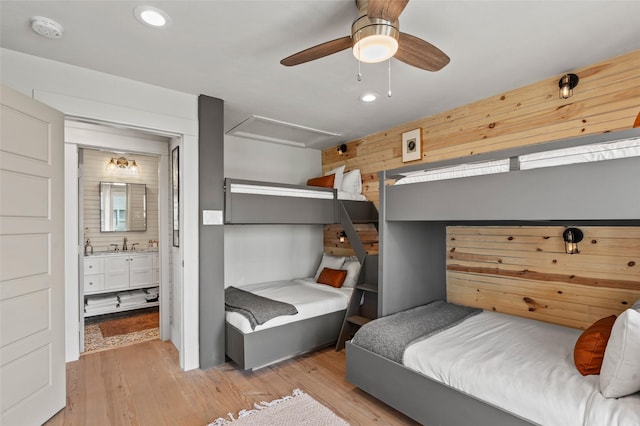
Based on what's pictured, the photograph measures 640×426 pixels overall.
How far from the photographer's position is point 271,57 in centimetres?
230

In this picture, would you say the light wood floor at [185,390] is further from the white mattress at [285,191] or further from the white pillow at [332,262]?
the white mattress at [285,191]

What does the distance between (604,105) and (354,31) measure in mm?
2135

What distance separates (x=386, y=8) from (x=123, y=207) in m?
5.05

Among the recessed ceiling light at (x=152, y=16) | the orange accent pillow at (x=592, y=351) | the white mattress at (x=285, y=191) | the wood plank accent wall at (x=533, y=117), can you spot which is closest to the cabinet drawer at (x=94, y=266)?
the white mattress at (x=285, y=191)

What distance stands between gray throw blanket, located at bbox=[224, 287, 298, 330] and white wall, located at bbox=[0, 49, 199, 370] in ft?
1.29

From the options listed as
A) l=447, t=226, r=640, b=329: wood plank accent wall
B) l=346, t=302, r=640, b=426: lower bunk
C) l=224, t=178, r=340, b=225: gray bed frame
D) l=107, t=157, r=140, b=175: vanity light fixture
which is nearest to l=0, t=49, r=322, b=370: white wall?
l=224, t=178, r=340, b=225: gray bed frame

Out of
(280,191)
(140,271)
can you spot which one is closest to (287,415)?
(280,191)

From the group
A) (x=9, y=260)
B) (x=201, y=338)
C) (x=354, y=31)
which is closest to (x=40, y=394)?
(x=9, y=260)

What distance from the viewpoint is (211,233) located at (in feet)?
9.84

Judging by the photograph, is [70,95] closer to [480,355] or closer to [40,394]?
[40,394]

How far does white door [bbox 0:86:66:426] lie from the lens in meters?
1.91

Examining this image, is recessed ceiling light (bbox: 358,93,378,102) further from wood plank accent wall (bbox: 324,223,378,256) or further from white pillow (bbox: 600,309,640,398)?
white pillow (bbox: 600,309,640,398)

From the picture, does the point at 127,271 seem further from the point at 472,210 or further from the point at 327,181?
the point at 472,210

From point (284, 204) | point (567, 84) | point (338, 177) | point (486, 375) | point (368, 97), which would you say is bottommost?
point (486, 375)
